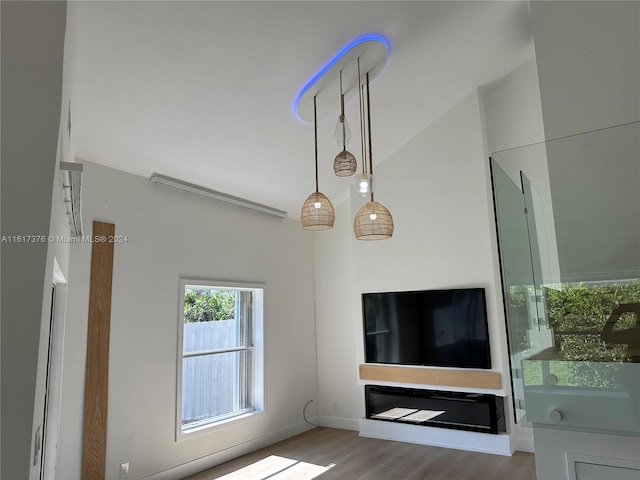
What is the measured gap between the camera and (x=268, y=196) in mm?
4836

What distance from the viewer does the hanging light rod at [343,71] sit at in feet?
10.6

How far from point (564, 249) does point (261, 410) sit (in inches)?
150

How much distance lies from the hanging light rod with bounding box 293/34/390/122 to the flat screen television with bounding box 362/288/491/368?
2.34 meters

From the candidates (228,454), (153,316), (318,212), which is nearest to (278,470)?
(228,454)

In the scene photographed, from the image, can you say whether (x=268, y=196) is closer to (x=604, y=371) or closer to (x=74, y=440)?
(x=74, y=440)

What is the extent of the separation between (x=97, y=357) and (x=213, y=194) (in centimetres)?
186

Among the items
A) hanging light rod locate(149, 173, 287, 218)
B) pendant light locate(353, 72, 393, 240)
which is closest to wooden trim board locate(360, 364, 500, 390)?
hanging light rod locate(149, 173, 287, 218)

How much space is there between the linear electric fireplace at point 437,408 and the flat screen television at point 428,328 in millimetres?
336

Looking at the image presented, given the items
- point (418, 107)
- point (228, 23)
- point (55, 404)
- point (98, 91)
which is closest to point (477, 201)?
point (418, 107)

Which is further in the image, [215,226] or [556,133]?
[215,226]

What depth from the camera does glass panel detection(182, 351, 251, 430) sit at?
4004 mm

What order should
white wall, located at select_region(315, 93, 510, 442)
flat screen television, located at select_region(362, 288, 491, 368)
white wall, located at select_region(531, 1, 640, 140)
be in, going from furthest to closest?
white wall, located at select_region(315, 93, 510, 442)
flat screen television, located at select_region(362, 288, 491, 368)
white wall, located at select_region(531, 1, 640, 140)

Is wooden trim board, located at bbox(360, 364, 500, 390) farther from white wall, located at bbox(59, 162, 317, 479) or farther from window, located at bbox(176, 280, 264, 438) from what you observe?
window, located at bbox(176, 280, 264, 438)

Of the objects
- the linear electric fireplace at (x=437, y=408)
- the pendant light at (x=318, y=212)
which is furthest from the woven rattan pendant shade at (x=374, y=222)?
the linear electric fireplace at (x=437, y=408)
